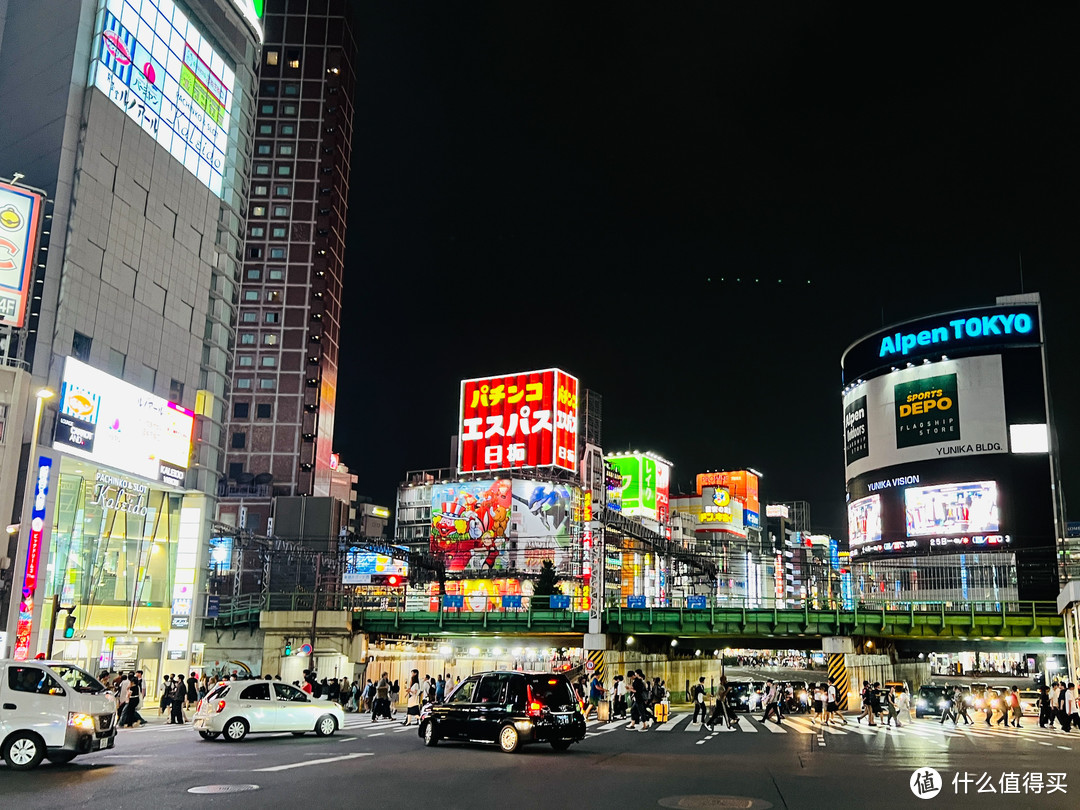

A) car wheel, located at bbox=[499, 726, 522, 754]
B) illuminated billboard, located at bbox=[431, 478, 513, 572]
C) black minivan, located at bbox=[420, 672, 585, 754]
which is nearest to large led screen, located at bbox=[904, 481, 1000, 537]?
illuminated billboard, located at bbox=[431, 478, 513, 572]

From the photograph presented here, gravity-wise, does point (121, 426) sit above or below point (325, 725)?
above

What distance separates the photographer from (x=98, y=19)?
134 feet

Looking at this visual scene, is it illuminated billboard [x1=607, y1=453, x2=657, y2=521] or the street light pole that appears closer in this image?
the street light pole

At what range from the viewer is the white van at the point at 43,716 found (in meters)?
15.9

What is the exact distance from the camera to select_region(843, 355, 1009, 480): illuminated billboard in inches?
2916

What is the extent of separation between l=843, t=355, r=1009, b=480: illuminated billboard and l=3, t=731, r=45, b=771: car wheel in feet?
233

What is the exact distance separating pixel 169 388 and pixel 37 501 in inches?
443

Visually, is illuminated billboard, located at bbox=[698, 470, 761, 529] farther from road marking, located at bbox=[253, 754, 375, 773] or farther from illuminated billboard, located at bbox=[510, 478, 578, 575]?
road marking, located at bbox=[253, 754, 375, 773]

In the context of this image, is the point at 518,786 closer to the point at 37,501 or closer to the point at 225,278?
the point at 37,501

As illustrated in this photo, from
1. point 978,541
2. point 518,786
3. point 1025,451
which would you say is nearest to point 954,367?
point 1025,451

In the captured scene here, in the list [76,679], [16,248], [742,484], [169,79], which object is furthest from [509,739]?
[742,484]

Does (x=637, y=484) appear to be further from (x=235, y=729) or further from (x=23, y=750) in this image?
(x=23, y=750)

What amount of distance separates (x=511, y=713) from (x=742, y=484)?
522 ft

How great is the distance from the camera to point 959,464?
74.0 m
